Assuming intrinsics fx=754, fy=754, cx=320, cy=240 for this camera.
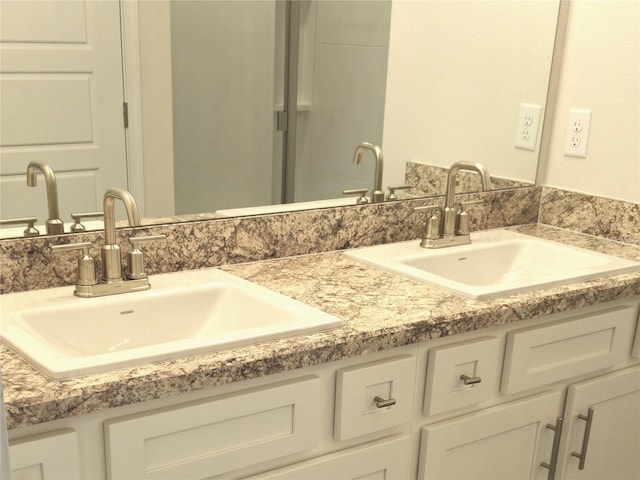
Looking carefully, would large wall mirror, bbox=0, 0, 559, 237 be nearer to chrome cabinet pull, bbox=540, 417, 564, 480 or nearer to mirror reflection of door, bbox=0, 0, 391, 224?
mirror reflection of door, bbox=0, 0, 391, 224

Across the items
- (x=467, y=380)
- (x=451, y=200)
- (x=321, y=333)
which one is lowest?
(x=467, y=380)

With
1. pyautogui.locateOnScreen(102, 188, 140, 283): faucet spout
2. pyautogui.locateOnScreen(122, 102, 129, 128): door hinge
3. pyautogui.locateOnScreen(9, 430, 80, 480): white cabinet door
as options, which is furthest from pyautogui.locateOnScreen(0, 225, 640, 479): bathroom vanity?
pyautogui.locateOnScreen(122, 102, 129, 128): door hinge

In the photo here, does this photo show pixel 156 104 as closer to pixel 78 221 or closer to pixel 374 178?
pixel 78 221

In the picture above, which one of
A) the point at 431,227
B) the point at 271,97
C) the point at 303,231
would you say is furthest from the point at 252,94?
the point at 431,227

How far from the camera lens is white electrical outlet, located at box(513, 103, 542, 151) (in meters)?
2.03

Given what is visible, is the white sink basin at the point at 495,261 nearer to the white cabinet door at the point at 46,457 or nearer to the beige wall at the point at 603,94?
the beige wall at the point at 603,94

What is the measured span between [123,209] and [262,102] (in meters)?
0.36

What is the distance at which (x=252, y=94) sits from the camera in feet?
5.07

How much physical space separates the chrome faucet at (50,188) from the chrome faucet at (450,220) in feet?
2.65

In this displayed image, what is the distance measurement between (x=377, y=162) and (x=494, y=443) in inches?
26.8

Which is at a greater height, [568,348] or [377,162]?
[377,162]

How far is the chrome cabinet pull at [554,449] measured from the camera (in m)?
1.57

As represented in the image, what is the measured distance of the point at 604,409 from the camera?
1671 mm

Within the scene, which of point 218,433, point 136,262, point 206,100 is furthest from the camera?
point 206,100
